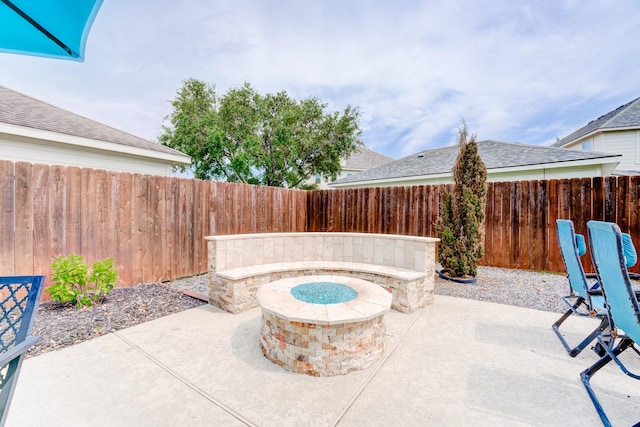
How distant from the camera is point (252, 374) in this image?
2.59m

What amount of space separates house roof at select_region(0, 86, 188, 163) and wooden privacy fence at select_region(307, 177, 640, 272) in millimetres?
7086

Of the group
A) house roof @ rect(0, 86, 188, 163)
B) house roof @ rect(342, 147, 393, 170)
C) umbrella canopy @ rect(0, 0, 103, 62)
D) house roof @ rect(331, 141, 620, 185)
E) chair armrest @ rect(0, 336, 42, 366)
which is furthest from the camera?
house roof @ rect(342, 147, 393, 170)

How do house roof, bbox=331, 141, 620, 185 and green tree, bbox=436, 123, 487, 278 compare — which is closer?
green tree, bbox=436, 123, 487, 278

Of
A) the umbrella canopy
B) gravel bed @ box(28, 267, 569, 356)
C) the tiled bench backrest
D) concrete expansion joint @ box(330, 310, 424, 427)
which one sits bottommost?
concrete expansion joint @ box(330, 310, 424, 427)

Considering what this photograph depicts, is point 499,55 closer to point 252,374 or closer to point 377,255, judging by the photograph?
point 377,255

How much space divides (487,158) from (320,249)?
8853 millimetres

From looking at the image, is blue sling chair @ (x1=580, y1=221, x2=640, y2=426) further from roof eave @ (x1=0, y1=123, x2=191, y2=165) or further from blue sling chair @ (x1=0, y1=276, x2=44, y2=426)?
roof eave @ (x1=0, y1=123, x2=191, y2=165)

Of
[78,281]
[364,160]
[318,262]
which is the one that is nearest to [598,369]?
[318,262]

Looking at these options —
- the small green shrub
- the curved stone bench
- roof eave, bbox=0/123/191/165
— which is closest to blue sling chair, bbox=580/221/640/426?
the curved stone bench

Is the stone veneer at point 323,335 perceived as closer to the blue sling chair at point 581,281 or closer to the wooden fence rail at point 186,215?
the blue sling chair at point 581,281

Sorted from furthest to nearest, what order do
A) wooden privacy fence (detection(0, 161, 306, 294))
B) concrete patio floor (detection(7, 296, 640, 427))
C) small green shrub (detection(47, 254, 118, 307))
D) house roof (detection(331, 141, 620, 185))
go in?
house roof (detection(331, 141, 620, 185)), wooden privacy fence (detection(0, 161, 306, 294)), small green shrub (detection(47, 254, 118, 307)), concrete patio floor (detection(7, 296, 640, 427))

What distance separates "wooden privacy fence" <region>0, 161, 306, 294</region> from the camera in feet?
13.5

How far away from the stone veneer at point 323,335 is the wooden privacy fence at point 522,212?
556 cm

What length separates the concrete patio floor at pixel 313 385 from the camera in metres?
2.03
